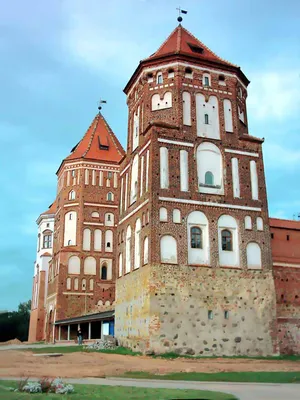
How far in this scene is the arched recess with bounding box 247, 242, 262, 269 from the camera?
25.0m

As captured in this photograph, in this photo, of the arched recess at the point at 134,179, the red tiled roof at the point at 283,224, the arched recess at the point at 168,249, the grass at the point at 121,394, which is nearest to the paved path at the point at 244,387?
the grass at the point at 121,394

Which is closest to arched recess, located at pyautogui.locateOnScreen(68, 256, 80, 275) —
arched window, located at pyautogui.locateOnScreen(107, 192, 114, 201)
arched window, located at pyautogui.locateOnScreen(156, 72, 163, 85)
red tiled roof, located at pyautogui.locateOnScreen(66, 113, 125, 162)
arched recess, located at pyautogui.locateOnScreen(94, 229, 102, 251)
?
arched recess, located at pyautogui.locateOnScreen(94, 229, 102, 251)

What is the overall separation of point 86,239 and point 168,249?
2244 centimetres

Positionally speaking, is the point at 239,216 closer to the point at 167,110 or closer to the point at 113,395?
the point at 167,110

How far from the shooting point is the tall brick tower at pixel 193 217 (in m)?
22.9

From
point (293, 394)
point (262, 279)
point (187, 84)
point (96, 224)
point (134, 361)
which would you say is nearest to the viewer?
point (293, 394)

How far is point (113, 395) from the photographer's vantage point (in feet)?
30.5

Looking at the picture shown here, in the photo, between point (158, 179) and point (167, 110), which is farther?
point (167, 110)

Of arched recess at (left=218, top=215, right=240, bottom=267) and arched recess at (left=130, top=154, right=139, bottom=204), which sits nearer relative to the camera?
arched recess at (left=218, top=215, right=240, bottom=267)

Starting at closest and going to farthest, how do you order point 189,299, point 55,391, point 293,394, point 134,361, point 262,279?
point 55,391, point 293,394, point 134,361, point 189,299, point 262,279

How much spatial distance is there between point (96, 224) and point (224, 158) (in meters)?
21.9

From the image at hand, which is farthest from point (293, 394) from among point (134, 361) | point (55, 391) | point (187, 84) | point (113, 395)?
point (187, 84)

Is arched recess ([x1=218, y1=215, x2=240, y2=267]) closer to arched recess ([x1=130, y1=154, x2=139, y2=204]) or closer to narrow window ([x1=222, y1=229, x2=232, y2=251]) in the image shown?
narrow window ([x1=222, y1=229, x2=232, y2=251])

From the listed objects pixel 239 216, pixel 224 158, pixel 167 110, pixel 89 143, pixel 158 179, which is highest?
pixel 89 143
